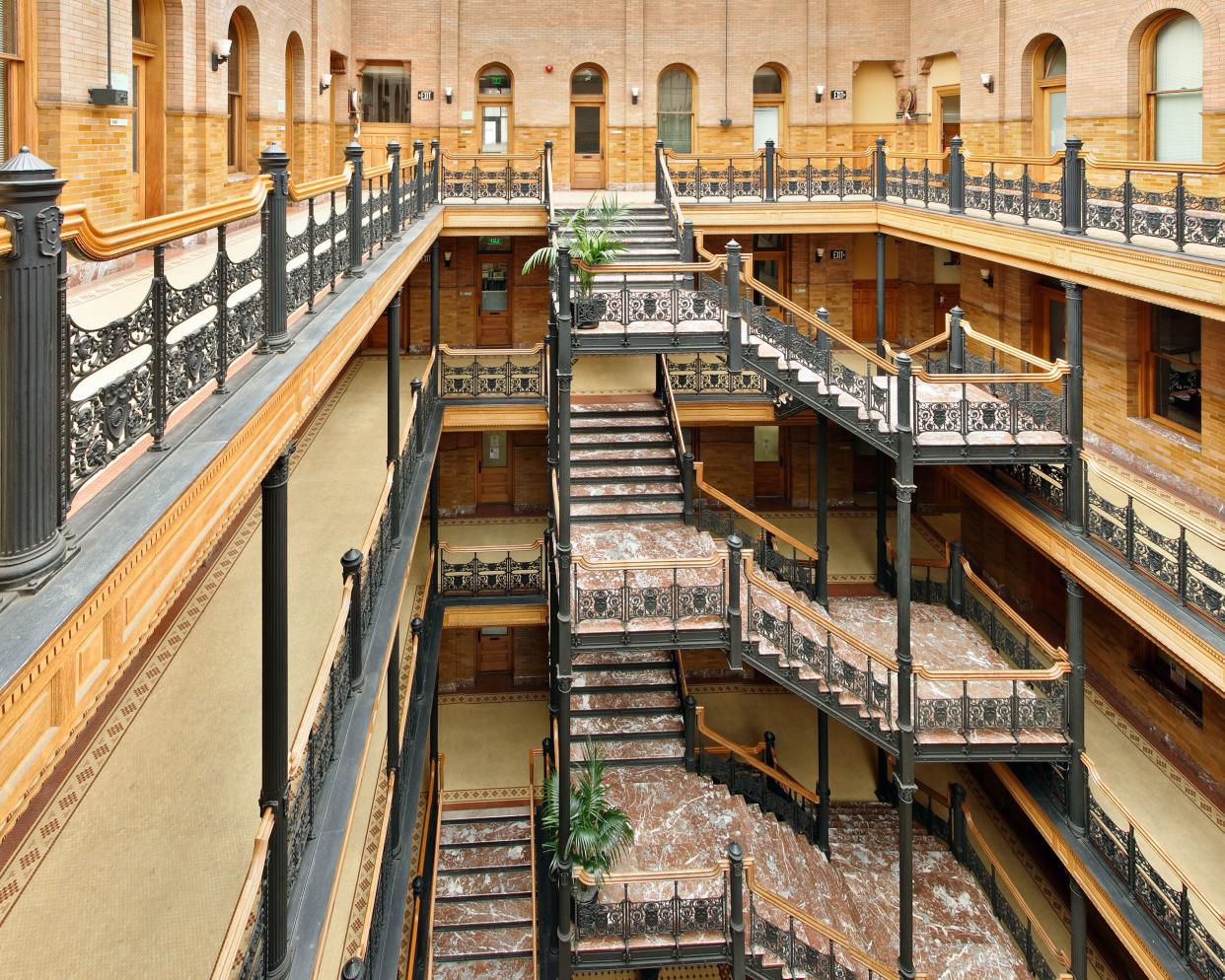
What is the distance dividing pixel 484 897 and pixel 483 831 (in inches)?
60.4

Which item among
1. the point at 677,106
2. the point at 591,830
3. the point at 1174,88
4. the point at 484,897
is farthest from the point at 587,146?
the point at 591,830

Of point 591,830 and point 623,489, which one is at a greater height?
point 623,489

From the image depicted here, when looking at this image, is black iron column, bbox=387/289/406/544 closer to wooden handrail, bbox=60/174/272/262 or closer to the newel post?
the newel post

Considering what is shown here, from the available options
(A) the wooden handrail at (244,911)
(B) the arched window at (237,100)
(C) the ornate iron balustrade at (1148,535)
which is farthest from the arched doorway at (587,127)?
(A) the wooden handrail at (244,911)

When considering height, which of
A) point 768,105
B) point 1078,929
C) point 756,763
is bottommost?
point 1078,929

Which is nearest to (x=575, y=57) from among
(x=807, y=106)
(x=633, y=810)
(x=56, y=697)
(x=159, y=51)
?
(x=807, y=106)

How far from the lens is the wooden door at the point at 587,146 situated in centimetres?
2284

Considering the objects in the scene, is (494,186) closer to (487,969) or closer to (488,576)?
(488,576)

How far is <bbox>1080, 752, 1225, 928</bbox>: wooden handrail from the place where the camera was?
8508 millimetres

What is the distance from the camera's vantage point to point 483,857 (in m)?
14.1

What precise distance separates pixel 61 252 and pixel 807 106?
73.2 ft

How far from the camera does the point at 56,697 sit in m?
2.59

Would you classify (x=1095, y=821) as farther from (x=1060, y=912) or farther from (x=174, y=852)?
(x=174, y=852)

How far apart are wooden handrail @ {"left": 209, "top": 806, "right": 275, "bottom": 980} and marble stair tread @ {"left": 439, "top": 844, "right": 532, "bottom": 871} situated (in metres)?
9.95
